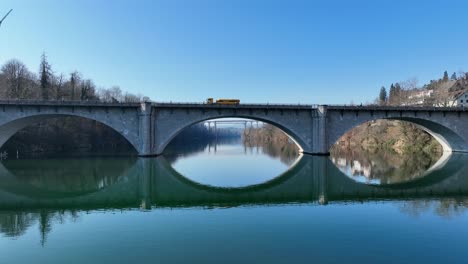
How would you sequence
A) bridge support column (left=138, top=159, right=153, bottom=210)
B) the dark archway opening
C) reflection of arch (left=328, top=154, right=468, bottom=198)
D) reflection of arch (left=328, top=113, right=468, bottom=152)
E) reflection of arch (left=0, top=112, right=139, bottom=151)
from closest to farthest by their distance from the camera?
bridge support column (left=138, top=159, right=153, bottom=210)
reflection of arch (left=328, top=154, right=468, bottom=198)
reflection of arch (left=0, top=112, right=139, bottom=151)
reflection of arch (left=328, top=113, right=468, bottom=152)
the dark archway opening

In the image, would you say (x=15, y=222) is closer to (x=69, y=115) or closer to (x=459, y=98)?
(x=69, y=115)

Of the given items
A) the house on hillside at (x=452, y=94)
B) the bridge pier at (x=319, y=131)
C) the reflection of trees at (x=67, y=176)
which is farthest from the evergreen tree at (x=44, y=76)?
the house on hillside at (x=452, y=94)

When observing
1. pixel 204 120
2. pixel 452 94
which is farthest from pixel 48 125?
pixel 452 94

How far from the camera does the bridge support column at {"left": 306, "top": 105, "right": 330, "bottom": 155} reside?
4194 cm

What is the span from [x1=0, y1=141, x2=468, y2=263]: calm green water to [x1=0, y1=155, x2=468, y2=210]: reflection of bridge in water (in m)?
0.07

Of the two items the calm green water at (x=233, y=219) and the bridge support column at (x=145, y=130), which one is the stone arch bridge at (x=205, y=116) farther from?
the calm green water at (x=233, y=219)

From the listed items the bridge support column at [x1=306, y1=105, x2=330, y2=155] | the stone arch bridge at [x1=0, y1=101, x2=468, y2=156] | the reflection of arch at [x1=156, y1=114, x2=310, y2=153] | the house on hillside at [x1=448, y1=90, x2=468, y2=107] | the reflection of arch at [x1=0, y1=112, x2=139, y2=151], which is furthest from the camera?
the house on hillside at [x1=448, y1=90, x2=468, y2=107]

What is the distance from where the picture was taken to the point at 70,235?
12.0 metres

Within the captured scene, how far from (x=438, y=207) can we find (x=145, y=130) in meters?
31.3

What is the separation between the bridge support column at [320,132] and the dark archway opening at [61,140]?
2788 cm

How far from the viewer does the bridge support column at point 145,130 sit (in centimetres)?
3897

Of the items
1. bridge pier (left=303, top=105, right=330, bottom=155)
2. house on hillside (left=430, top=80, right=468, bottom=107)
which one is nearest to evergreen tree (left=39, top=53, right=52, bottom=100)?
bridge pier (left=303, top=105, right=330, bottom=155)

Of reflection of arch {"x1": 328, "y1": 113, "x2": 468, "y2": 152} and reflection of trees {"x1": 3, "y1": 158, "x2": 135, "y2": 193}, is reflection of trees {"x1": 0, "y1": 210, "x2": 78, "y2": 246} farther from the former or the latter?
reflection of arch {"x1": 328, "y1": 113, "x2": 468, "y2": 152}

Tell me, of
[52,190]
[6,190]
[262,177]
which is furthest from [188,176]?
[6,190]
